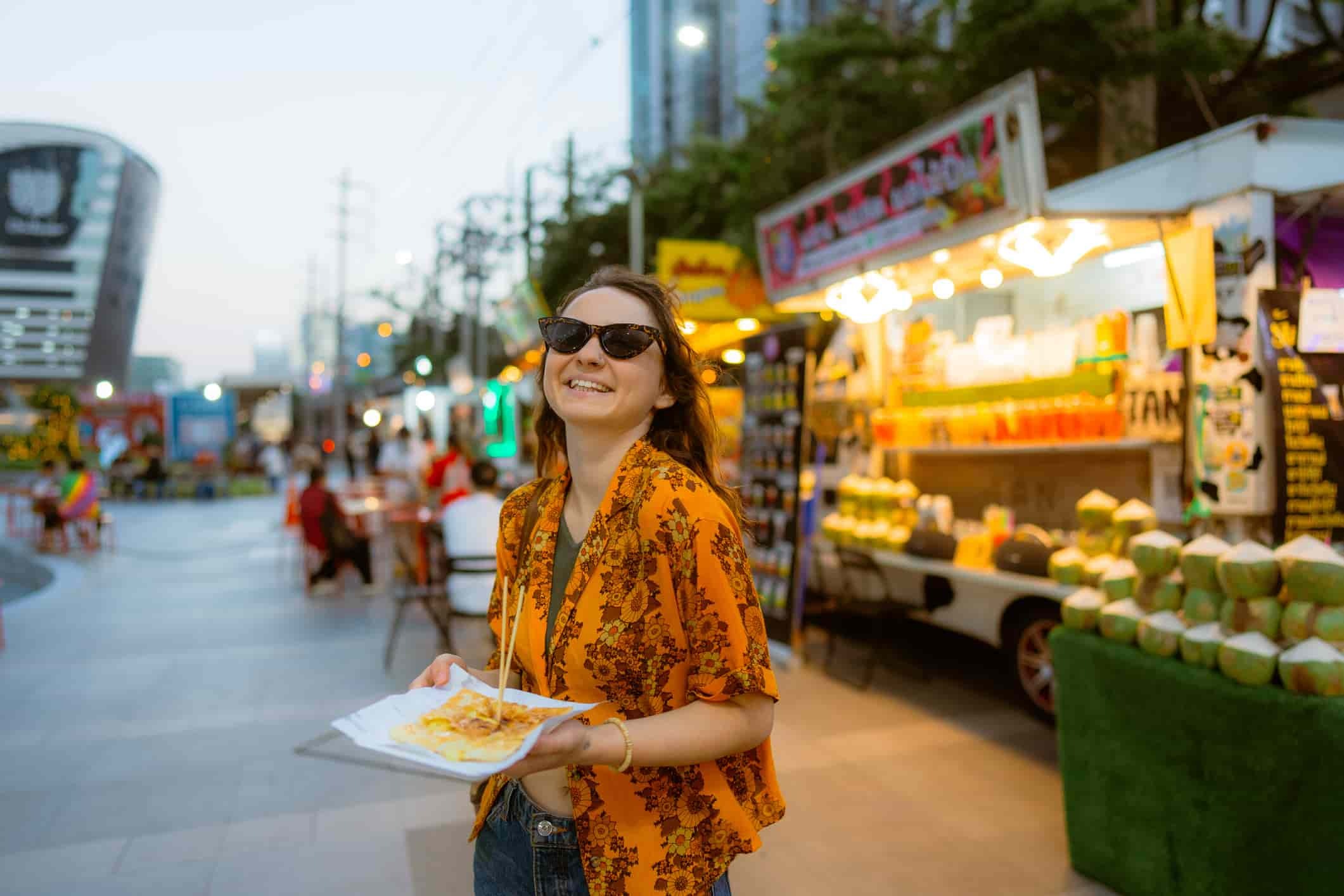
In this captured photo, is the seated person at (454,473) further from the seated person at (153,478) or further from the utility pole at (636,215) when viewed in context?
the seated person at (153,478)

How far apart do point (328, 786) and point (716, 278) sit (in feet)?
25.8

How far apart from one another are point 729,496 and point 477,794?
783 mm

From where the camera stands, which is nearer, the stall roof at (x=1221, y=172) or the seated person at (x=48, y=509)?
the stall roof at (x=1221, y=172)

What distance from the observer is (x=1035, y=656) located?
5430 mm

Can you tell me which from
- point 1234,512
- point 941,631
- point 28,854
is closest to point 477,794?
point 28,854

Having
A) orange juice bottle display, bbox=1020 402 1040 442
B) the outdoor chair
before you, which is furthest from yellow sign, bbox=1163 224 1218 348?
the outdoor chair

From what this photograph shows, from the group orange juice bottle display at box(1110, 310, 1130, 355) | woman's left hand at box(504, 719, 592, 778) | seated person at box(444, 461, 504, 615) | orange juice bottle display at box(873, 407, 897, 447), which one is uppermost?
orange juice bottle display at box(1110, 310, 1130, 355)

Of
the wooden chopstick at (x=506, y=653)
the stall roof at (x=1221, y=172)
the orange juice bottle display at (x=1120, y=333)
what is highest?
the stall roof at (x=1221, y=172)

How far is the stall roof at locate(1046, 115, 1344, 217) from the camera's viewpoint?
13.6 ft

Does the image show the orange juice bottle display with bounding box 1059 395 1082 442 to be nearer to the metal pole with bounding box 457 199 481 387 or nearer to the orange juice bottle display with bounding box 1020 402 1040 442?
the orange juice bottle display with bounding box 1020 402 1040 442

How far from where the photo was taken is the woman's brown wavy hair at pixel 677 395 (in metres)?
1.65

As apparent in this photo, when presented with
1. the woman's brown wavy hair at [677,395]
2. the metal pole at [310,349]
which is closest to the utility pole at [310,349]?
the metal pole at [310,349]

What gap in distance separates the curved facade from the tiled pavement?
427cm

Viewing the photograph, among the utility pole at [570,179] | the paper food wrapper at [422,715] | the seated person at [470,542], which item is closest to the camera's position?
the paper food wrapper at [422,715]
